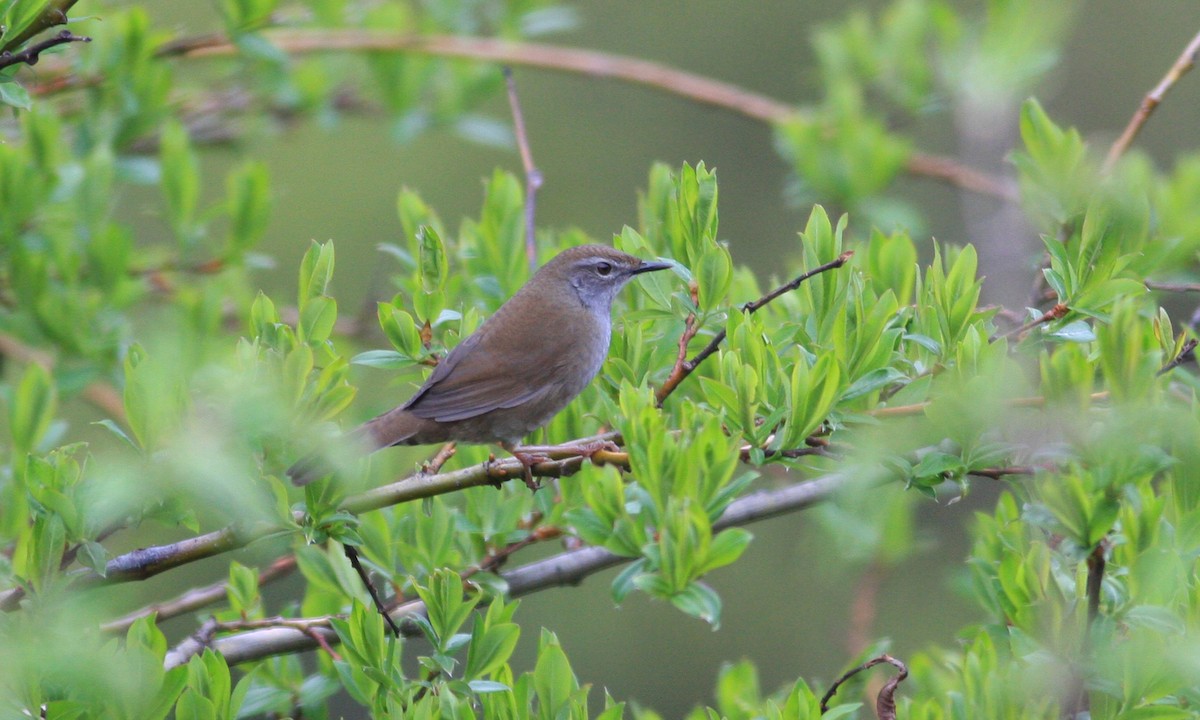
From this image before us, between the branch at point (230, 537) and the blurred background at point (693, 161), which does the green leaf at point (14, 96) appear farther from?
the blurred background at point (693, 161)

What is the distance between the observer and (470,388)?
13.8 ft

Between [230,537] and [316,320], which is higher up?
[316,320]

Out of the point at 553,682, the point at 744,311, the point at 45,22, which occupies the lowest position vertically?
the point at 553,682

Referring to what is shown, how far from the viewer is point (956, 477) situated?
2672mm

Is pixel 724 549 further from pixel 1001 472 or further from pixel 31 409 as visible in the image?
pixel 31 409

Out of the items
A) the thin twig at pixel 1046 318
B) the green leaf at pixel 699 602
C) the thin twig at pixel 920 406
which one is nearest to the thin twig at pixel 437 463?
the green leaf at pixel 699 602

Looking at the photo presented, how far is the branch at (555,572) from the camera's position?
313 centimetres

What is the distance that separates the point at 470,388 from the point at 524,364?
33 cm

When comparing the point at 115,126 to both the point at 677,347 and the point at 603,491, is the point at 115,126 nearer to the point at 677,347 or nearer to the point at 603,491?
the point at 677,347

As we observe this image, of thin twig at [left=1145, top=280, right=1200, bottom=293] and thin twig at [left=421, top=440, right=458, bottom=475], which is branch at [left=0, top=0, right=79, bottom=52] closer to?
thin twig at [left=421, top=440, right=458, bottom=475]

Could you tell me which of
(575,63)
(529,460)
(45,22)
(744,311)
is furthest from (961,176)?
(45,22)

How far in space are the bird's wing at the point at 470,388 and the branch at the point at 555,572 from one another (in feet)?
2.30

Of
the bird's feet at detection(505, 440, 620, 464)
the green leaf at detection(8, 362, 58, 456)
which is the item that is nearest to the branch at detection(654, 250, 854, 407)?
the bird's feet at detection(505, 440, 620, 464)

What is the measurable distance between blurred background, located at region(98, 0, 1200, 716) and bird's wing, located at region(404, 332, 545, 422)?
5840 mm
